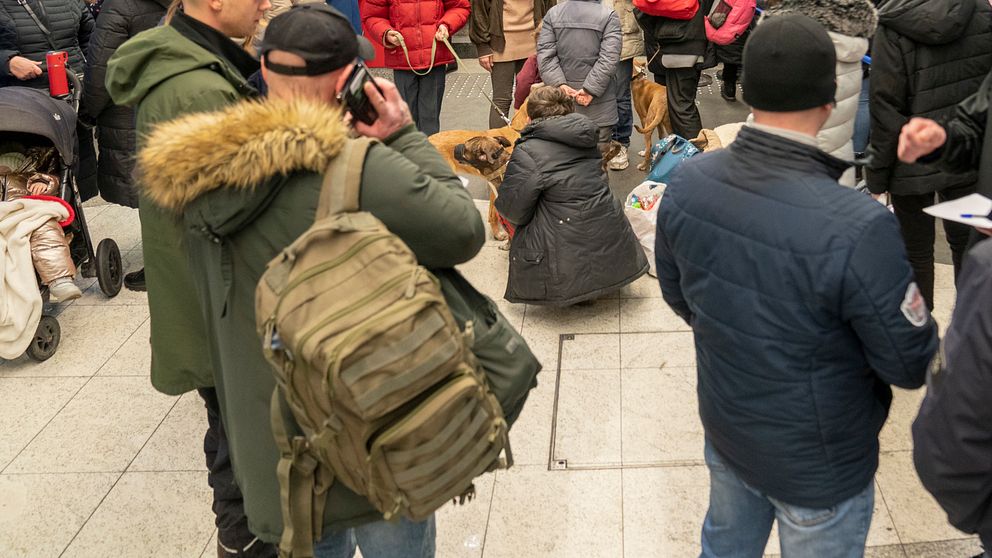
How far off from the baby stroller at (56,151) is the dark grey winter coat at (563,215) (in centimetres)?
231

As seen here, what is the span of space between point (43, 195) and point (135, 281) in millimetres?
832

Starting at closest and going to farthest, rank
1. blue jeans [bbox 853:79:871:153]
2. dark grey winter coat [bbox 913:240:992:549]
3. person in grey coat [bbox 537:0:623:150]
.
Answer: dark grey winter coat [bbox 913:240:992:549] → blue jeans [bbox 853:79:871:153] → person in grey coat [bbox 537:0:623:150]

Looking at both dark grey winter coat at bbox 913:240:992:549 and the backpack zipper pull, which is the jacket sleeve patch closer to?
dark grey winter coat at bbox 913:240:992:549

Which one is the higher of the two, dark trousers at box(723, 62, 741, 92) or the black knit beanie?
the black knit beanie

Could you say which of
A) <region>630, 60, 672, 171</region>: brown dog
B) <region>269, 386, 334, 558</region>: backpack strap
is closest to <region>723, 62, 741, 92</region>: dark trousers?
<region>630, 60, 672, 171</region>: brown dog

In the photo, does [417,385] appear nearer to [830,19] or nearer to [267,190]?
[267,190]

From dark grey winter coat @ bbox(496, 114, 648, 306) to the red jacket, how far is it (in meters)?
2.12

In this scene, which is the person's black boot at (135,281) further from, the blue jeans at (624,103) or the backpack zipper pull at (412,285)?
the backpack zipper pull at (412,285)

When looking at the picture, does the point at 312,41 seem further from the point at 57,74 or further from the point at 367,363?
the point at 57,74

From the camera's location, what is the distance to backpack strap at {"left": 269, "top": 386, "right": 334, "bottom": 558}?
1995 millimetres

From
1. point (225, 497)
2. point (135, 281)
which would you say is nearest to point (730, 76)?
point (135, 281)

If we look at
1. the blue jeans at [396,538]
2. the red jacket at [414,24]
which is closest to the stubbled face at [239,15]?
the blue jeans at [396,538]

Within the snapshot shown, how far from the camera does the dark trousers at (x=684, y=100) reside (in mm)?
6836

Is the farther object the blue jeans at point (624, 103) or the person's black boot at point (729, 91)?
the person's black boot at point (729, 91)
